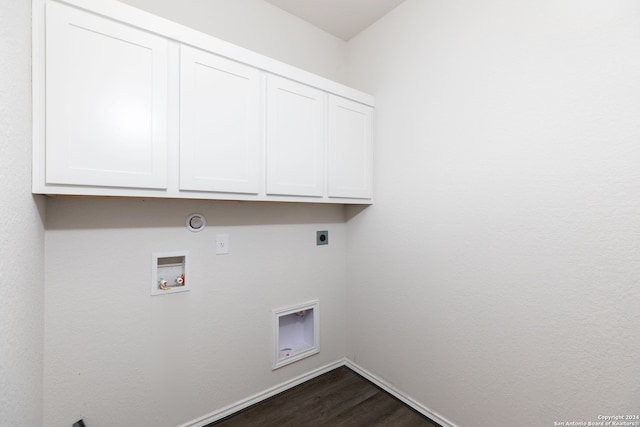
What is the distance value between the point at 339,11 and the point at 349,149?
1039 mm

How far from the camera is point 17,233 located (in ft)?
3.10

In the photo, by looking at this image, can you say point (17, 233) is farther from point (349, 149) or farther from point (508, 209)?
point (508, 209)

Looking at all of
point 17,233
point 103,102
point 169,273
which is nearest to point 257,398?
point 169,273

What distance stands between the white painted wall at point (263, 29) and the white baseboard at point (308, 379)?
239cm

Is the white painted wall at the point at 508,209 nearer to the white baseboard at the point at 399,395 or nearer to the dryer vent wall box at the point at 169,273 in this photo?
the white baseboard at the point at 399,395

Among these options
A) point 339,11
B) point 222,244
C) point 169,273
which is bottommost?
point 169,273

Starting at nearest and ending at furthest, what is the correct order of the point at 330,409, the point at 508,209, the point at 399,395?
the point at 508,209 → the point at 330,409 → the point at 399,395

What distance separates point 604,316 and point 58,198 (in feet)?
8.16

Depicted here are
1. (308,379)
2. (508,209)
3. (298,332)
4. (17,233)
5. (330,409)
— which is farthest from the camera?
(298,332)

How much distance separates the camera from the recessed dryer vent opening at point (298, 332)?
2039 millimetres

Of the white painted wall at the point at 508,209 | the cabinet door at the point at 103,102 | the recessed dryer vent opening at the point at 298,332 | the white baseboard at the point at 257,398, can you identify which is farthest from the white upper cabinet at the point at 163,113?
the white baseboard at the point at 257,398

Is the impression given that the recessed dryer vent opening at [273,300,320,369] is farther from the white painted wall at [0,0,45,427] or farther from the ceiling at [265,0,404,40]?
the ceiling at [265,0,404,40]

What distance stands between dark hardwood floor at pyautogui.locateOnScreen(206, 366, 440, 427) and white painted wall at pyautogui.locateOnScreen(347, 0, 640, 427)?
0.51 feet

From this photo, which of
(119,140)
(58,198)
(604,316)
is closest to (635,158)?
(604,316)
